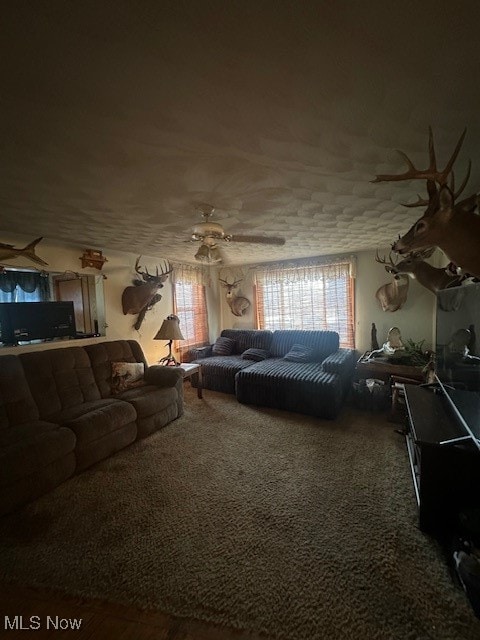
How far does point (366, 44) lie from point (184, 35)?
1.87ft

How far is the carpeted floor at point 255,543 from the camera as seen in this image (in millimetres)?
1223

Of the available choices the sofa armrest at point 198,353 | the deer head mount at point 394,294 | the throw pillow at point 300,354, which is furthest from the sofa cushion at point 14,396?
the deer head mount at point 394,294

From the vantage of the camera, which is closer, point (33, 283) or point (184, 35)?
point (184, 35)

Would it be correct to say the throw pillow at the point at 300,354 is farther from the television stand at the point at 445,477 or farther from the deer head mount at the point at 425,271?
the television stand at the point at 445,477

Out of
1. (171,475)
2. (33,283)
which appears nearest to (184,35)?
(171,475)

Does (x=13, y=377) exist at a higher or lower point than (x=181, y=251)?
lower

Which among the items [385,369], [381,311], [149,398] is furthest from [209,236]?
[381,311]

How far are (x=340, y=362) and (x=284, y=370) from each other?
30.5 inches

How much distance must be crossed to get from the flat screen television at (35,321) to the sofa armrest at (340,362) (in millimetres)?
3367

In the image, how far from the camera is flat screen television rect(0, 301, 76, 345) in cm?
272

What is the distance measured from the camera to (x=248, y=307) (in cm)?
538

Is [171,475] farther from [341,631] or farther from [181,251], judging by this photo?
[181,251]

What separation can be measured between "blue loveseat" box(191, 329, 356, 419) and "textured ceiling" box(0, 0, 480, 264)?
2.24m

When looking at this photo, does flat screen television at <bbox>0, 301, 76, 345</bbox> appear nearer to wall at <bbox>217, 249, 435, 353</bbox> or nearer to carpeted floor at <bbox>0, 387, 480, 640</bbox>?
carpeted floor at <bbox>0, 387, 480, 640</bbox>
